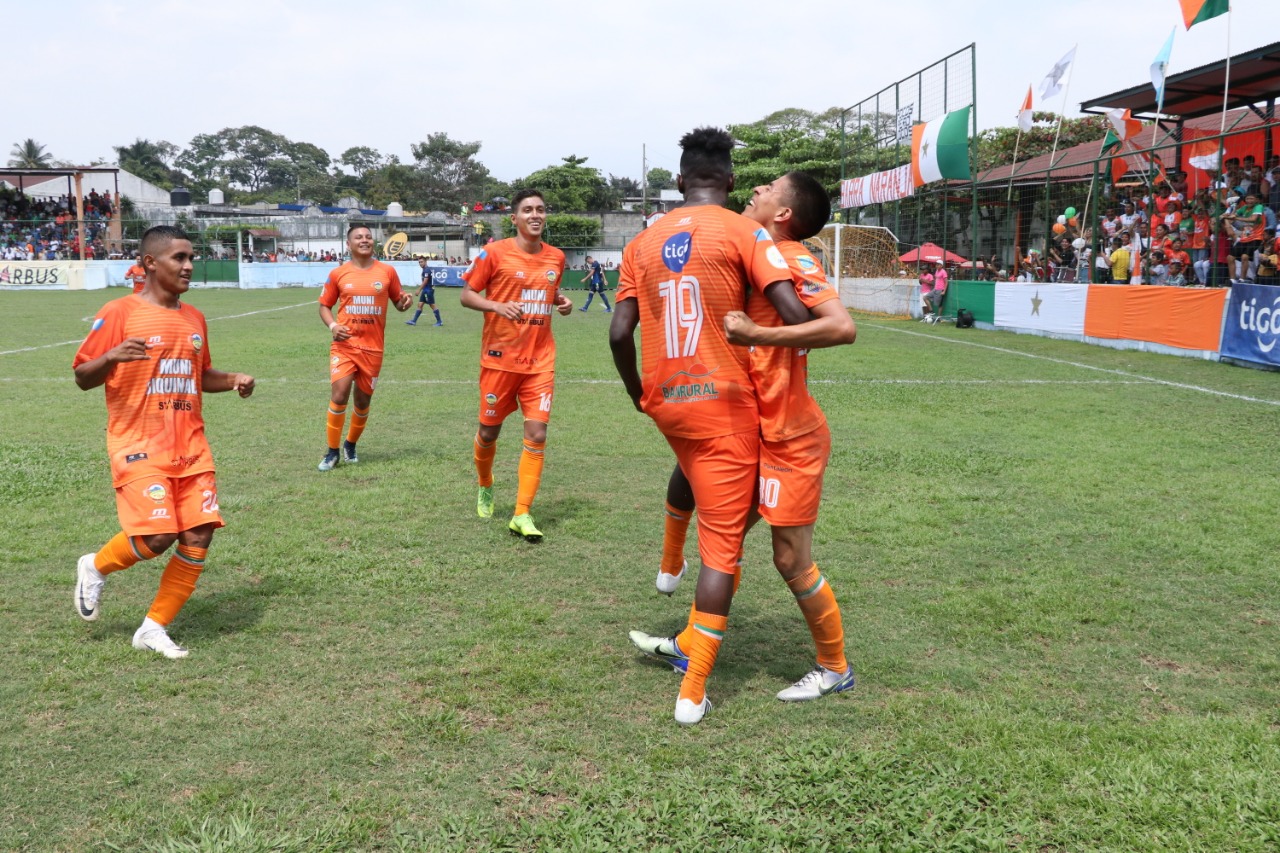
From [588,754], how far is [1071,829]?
156 cm

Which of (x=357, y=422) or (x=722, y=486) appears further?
(x=357, y=422)

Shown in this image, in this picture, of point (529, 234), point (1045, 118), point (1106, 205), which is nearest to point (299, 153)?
point (1045, 118)

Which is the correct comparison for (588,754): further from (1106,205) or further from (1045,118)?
(1045,118)

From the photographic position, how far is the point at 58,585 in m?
5.13

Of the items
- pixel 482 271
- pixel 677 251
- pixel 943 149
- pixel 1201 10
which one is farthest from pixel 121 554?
pixel 943 149

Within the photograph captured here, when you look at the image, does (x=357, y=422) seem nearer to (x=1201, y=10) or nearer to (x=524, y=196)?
(x=524, y=196)

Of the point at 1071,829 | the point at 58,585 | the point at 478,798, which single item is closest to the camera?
the point at 1071,829

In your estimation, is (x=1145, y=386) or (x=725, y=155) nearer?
(x=725, y=155)

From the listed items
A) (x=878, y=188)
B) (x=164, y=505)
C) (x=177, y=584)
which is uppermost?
(x=878, y=188)

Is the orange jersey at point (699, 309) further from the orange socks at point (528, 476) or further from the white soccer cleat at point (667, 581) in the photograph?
the orange socks at point (528, 476)

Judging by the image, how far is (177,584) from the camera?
4383 millimetres

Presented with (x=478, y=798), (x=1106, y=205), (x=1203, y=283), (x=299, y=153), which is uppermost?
(x=299, y=153)

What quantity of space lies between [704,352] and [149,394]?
2.56m

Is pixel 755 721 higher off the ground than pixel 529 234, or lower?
lower
